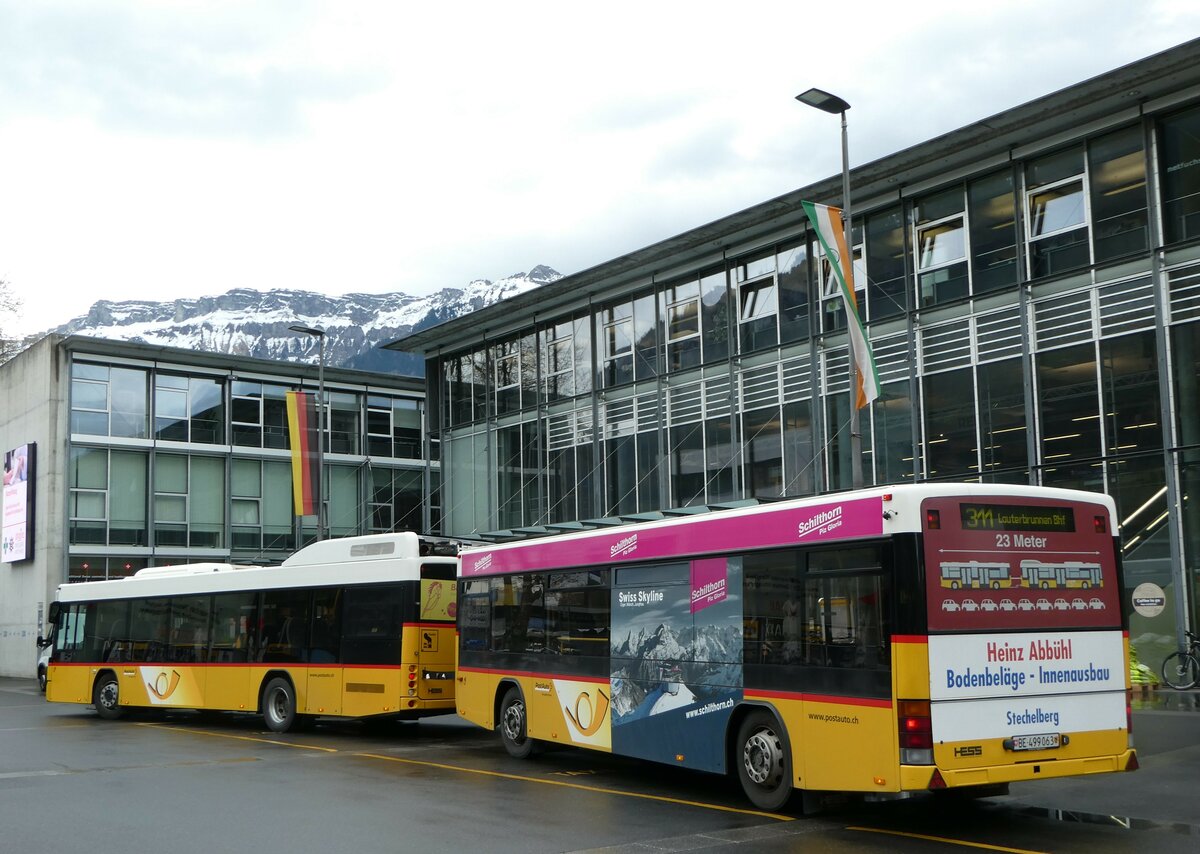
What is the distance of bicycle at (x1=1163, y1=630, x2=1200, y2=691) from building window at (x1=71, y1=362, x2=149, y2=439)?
36.9m

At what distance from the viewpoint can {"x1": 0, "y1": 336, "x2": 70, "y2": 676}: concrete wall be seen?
43.3 metres

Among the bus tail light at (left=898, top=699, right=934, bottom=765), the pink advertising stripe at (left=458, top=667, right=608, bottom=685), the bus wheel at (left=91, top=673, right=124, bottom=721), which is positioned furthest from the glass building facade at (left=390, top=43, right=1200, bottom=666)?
the bus wheel at (left=91, top=673, right=124, bottom=721)

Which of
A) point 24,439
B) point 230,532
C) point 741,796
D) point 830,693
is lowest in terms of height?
point 741,796

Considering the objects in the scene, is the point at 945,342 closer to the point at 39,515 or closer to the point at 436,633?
the point at 436,633

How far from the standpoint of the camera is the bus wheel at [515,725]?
1603cm

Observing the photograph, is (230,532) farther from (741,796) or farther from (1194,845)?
(1194,845)

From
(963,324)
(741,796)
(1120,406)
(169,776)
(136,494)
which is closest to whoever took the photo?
(741,796)

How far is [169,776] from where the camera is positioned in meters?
14.6

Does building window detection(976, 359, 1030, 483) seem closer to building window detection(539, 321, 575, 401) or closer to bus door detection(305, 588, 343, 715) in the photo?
bus door detection(305, 588, 343, 715)

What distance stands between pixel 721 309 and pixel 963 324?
6.98 meters

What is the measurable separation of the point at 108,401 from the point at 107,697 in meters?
22.8

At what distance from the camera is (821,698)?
10.8 metres

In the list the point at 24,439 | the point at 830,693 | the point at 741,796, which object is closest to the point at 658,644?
the point at 741,796

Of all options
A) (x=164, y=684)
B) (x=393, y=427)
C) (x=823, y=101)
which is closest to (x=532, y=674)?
(x=823, y=101)
